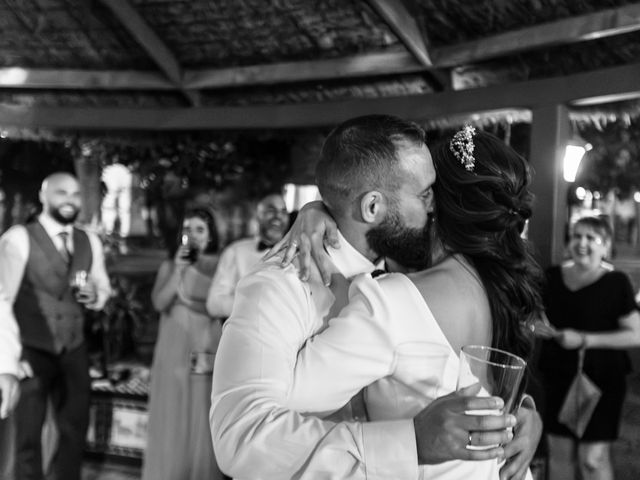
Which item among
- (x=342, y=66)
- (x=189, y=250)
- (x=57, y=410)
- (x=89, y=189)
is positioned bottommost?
(x=57, y=410)

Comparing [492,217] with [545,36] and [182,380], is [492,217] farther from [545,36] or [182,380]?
[182,380]

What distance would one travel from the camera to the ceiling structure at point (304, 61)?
3.77 metres

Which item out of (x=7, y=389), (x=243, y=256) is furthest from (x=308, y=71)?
(x=7, y=389)

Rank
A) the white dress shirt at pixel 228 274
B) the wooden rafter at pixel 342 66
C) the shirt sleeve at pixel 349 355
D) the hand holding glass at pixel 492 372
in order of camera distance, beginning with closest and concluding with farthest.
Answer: the hand holding glass at pixel 492 372 < the shirt sleeve at pixel 349 355 < the wooden rafter at pixel 342 66 < the white dress shirt at pixel 228 274

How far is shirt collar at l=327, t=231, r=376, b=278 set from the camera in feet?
5.42

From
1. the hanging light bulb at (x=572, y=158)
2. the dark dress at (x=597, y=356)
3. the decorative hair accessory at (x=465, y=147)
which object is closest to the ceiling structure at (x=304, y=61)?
the hanging light bulb at (x=572, y=158)

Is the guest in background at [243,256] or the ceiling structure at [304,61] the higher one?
the ceiling structure at [304,61]

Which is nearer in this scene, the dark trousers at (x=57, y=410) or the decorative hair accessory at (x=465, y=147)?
the decorative hair accessory at (x=465, y=147)

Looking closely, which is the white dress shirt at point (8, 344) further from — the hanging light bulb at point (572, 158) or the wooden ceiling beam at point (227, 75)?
the hanging light bulb at point (572, 158)

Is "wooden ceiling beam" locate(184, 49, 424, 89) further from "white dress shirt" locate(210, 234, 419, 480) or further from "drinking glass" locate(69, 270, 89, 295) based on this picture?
"white dress shirt" locate(210, 234, 419, 480)

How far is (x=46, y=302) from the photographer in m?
4.26

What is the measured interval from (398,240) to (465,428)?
503 millimetres

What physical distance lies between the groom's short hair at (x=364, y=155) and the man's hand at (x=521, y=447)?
1.94ft

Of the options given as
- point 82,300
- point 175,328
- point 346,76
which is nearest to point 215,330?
point 175,328
